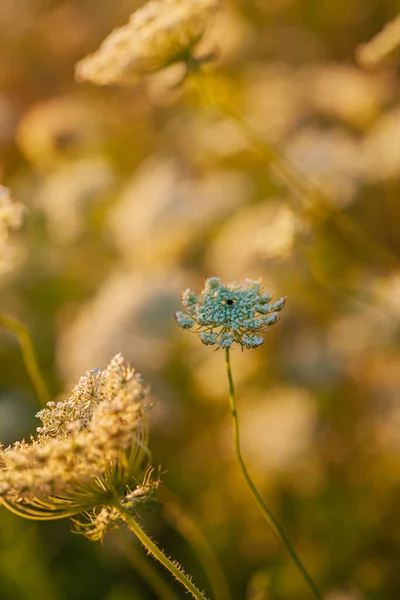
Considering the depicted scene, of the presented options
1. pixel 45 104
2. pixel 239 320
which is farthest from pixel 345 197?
pixel 45 104

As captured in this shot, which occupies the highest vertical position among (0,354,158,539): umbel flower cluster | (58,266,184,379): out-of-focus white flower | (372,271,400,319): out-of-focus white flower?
(58,266,184,379): out-of-focus white flower

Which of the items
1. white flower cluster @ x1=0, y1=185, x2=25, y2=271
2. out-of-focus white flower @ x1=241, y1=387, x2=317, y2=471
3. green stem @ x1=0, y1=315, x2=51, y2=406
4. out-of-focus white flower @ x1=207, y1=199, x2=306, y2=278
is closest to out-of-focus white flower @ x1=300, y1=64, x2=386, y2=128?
out-of-focus white flower @ x1=207, y1=199, x2=306, y2=278

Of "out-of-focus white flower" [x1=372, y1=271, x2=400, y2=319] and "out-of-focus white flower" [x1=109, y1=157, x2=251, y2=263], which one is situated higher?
"out-of-focus white flower" [x1=109, y1=157, x2=251, y2=263]

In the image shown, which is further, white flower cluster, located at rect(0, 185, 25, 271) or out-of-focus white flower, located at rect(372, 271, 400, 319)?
out-of-focus white flower, located at rect(372, 271, 400, 319)

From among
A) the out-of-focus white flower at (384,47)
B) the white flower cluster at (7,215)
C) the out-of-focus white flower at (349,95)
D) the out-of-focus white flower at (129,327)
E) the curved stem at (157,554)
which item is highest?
→ the out-of-focus white flower at (349,95)

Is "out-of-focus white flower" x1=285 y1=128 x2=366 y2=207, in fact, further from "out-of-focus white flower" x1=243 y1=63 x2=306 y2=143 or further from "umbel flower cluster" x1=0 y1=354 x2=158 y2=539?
"umbel flower cluster" x1=0 y1=354 x2=158 y2=539

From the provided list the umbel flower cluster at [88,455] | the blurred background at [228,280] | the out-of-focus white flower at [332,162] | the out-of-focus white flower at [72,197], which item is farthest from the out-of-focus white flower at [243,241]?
the umbel flower cluster at [88,455]

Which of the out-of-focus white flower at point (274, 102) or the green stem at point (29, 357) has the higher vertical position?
the out-of-focus white flower at point (274, 102)

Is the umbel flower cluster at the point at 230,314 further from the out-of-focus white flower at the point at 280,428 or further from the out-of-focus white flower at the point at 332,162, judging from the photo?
the out-of-focus white flower at the point at 332,162
